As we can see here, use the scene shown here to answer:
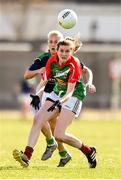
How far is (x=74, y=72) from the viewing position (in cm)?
1251

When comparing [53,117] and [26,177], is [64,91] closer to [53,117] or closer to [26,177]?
[53,117]

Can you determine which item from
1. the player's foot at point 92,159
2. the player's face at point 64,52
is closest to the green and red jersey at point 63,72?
the player's face at point 64,52

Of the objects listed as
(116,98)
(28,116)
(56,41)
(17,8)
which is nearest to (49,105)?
(56,41)

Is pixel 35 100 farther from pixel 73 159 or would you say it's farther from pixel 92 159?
pixel 73 159

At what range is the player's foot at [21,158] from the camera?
1235 cm

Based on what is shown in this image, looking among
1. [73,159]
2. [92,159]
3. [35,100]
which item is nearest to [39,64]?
[35,100]

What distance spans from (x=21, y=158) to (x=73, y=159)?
2.42 metres

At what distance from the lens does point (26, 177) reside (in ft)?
37.1

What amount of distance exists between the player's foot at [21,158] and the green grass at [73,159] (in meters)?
0.10

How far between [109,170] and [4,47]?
23.7 meters

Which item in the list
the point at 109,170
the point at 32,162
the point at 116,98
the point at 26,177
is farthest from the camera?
the point at 116,98

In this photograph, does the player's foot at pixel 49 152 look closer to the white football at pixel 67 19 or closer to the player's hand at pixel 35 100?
the player's hand at pixel 35 100

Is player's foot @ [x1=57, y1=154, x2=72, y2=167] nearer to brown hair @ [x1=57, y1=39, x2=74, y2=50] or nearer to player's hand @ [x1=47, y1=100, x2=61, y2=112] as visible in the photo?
player's hand @ [x1=47, y1=100, x2=61, y2=112]

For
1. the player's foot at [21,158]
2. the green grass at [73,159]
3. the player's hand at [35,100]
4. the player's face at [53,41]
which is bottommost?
the green grass at [73,159]
